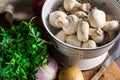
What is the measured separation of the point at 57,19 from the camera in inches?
25.2

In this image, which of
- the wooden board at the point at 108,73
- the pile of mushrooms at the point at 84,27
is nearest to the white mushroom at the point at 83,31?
the pile of mushrooms at the point at 84,27

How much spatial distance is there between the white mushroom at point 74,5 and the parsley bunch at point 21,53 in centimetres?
11

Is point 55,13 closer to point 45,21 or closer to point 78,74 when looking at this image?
point 45,21

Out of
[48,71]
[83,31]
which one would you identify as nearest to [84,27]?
[83,31]

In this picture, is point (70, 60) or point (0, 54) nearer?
point (0, 54)

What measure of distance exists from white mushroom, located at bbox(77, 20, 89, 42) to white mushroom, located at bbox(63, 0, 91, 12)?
2.3 inches

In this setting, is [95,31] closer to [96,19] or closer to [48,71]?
[96,19]

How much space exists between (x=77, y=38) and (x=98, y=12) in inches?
3.0

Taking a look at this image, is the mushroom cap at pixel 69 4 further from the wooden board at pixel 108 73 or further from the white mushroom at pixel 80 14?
the wooden board at pixel 108 73

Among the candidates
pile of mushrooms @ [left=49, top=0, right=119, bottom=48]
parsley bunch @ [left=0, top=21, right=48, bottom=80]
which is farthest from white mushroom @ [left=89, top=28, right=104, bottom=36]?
Answer: parsley bunch @ [left=0, top=21, right=48, bottom=80]

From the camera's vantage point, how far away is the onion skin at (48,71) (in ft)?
2.09

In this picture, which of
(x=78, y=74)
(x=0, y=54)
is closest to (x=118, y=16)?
(x=78, y=74)

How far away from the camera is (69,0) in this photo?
671 mm

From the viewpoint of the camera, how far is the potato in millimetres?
629
